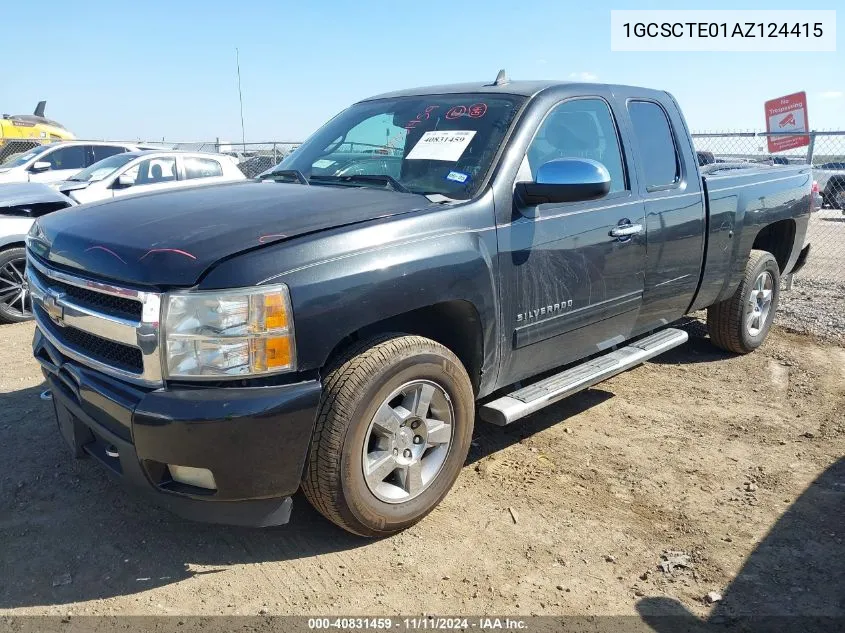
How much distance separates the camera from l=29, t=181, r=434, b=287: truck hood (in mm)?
2443

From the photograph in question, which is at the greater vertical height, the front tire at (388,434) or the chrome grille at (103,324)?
the chrome grille at (103,324)

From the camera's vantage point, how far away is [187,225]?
2.69 meters

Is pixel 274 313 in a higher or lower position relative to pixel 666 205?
lower

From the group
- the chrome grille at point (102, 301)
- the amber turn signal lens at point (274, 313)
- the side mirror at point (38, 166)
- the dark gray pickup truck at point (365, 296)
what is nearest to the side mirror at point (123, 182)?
the side mirror at point (38, 166)

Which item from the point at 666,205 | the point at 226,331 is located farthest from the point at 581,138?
the point at 226,331

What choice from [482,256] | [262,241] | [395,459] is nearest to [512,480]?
[395,459]

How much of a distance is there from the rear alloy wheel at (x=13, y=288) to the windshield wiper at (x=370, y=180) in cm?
407

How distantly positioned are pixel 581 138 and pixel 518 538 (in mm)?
2162

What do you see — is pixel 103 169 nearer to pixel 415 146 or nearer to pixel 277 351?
pixel 415 146

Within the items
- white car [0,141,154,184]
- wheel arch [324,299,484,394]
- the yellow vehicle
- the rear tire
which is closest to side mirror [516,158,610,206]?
wheel arch [324,299,484,394]

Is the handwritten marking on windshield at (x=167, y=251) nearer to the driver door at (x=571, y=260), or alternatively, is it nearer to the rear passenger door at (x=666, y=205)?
the driver door at (x=571, y=260)

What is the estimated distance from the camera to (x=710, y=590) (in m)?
2.69

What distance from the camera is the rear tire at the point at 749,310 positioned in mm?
5309

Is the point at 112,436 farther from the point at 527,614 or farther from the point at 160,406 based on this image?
the point at 527,614
